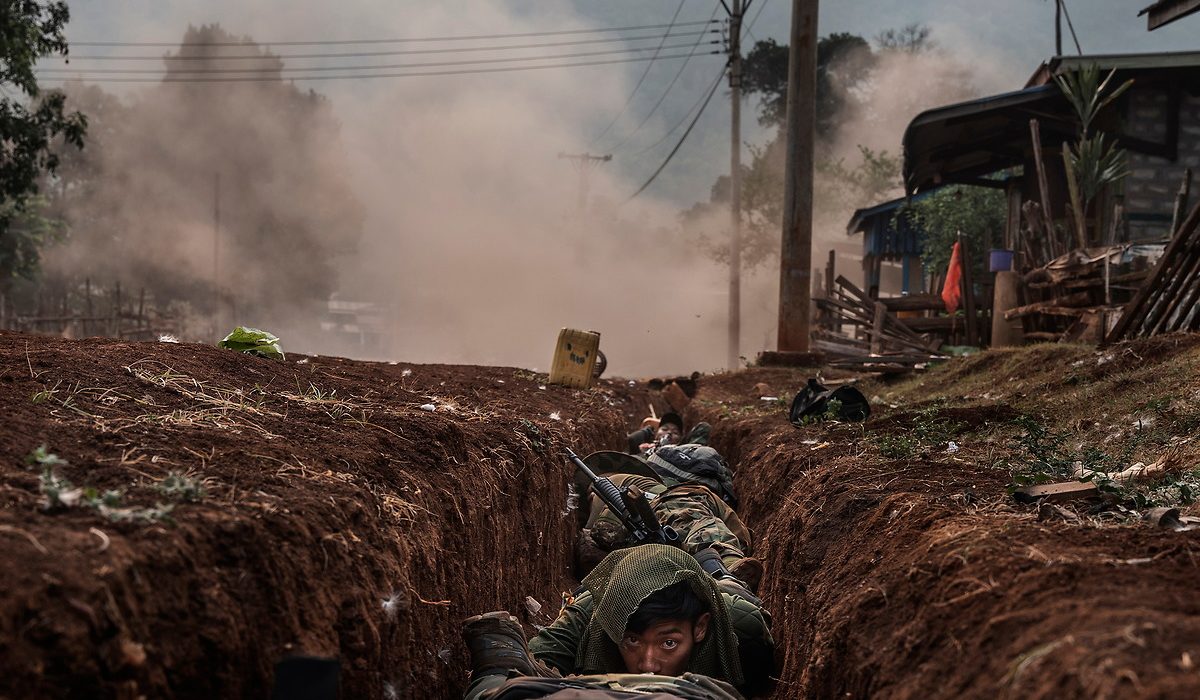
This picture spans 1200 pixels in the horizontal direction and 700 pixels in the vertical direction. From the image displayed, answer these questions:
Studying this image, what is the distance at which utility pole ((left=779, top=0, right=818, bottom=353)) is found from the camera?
16.3 meters

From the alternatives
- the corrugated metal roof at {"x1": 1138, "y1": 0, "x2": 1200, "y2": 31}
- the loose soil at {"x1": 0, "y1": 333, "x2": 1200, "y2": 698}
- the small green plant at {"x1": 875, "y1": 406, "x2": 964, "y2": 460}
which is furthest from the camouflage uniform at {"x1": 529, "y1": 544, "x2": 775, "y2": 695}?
the corrugated metal roof at {"x1": 1138, "y1": 0, "x2": 1200, "y2": 31}

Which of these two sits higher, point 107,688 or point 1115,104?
point 1115,104

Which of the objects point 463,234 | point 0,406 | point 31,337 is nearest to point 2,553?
point 0,406

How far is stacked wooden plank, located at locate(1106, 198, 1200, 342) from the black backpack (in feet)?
8.77

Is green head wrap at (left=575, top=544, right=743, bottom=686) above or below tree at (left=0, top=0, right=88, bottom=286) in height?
below

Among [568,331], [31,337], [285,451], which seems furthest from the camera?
[568,331]

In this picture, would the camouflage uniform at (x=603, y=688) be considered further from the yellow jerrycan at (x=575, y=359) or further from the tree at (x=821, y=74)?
the tree at (x=821, y=74)

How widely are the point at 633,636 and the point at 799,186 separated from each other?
12551 millimetres

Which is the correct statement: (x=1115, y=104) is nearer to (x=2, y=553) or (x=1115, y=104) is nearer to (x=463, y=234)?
(x=2, y=553)

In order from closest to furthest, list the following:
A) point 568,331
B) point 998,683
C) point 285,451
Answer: point 998,683 → point 285,451 → point 568,331

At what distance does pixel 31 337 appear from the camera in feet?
21.8

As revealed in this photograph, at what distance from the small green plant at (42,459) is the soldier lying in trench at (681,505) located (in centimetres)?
416

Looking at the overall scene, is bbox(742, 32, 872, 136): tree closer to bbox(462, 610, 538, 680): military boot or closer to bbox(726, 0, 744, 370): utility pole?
bbox(726, 0, 744, 370): utility pole

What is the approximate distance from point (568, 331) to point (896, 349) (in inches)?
283
